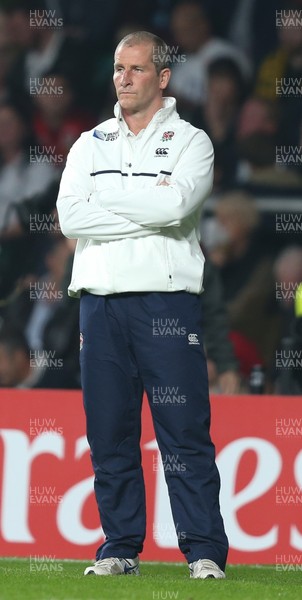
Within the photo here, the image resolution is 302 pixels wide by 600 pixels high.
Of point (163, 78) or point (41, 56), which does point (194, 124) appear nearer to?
point (41, 56)

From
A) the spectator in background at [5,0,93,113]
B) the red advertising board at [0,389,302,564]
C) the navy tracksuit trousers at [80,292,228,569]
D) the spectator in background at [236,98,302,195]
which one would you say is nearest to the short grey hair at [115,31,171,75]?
the navy tracksuit trousers at [80,292,228,569]

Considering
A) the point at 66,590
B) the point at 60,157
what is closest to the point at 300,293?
the point at 60,157

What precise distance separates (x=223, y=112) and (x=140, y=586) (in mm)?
5580

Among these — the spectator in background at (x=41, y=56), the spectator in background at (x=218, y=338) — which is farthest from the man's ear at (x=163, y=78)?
the spectator in background at (x=41, y=56)

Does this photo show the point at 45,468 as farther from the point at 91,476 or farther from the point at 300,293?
the point at 300,293

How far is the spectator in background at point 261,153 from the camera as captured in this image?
9516mm

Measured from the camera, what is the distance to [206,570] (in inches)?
194

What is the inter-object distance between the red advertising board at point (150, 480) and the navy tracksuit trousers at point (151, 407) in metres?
A: 1.30

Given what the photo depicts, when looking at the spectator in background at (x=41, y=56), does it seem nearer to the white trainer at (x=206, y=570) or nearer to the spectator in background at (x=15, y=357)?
the spectator in background at (x=15, y=357)

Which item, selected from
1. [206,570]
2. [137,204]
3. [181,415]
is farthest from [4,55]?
[206,570]

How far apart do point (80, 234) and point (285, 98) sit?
16.1 ft

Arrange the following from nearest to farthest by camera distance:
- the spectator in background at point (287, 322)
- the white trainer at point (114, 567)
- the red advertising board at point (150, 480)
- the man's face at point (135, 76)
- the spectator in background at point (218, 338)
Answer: the white trainer at point (114, 567) → the man's face at point (135, 76) → the red advertising board at point (150, 480) → the spectator in background at point (218, 338) → the spectator in background at point (287, 322)

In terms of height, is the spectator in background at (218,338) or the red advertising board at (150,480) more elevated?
the spectator in background at (218,338)

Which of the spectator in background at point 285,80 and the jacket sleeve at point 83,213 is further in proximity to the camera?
the spectator in background at point 285,80
